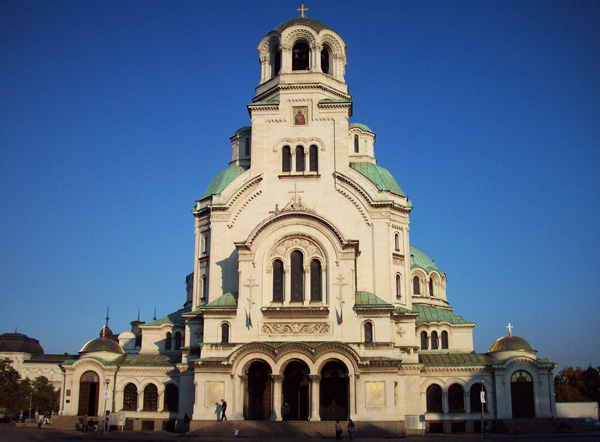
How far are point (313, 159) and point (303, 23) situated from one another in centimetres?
1081

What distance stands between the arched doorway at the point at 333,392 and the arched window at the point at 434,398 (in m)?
7.64

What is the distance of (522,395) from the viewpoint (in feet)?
149

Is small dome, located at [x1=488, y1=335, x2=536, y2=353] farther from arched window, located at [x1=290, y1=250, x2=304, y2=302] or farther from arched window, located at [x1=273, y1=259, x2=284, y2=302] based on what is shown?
arched window, located at [x1=273, y1=259, x2=284, y2=302]

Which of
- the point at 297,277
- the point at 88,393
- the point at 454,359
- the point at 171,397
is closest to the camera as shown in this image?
the point at 297,277

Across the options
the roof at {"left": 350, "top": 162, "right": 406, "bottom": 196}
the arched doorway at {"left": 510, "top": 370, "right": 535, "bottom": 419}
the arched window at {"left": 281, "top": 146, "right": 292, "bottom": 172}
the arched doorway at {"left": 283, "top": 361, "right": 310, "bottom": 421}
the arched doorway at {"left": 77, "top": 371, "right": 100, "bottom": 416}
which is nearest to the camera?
the arched doorway at {"left": 283, "top": 361, "right": 310, "bottom": 421}

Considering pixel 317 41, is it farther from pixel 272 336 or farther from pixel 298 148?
pixel 272 336

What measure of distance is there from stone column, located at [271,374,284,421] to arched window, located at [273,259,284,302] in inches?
199

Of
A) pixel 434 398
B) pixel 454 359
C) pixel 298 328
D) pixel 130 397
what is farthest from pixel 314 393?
pixel 130 397

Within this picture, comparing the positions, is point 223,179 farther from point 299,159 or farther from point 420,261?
point 420,261

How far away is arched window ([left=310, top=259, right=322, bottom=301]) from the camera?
42.6 m

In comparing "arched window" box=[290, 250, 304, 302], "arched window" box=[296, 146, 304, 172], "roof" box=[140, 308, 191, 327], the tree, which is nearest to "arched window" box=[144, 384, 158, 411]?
"roof" box=[140, 308, 191, 327]

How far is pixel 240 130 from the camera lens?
5481 centimetres

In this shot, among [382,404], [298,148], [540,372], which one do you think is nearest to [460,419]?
[540,372]

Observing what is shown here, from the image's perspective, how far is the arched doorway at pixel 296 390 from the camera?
4331 cm
